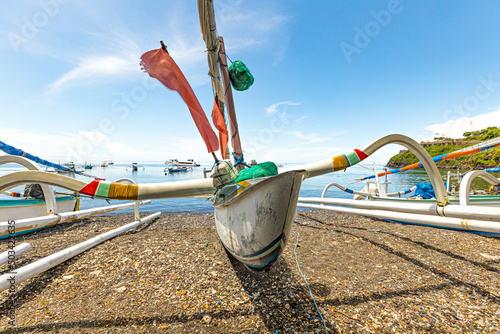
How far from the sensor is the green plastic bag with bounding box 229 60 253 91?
251 inches

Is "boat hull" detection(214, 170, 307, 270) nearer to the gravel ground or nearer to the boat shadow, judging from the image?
the boat shadow

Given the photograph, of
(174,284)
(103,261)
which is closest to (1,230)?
(103,261)

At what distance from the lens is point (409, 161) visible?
8962 centimetres

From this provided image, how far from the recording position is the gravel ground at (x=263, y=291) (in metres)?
2.91

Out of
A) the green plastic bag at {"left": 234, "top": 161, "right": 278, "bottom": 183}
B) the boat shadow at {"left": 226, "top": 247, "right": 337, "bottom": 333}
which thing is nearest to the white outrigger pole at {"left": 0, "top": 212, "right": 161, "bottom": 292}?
the boat shadow at {"left": 226, "top": 247, "right": 337, "bottom": 333}

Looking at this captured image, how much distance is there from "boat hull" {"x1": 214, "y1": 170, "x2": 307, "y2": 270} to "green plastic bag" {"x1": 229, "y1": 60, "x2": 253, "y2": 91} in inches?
190

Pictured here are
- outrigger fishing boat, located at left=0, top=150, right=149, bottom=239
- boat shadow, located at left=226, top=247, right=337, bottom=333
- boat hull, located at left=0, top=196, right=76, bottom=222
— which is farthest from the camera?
boat hull, located at left=0, top=196, right=76, bottom=222

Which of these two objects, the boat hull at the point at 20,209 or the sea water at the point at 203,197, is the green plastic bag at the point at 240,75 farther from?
the boat hull at the point at 20,209

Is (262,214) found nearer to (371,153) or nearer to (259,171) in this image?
(259,171)

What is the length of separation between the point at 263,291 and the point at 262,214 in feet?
6.88

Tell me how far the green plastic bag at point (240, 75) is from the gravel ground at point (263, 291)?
224 inches

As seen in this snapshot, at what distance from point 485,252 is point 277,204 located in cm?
739

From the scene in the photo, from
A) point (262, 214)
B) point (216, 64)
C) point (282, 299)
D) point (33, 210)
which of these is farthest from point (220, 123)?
point (33, 210)

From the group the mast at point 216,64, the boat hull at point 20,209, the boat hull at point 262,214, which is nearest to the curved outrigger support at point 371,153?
the boat hull at point 262,214
